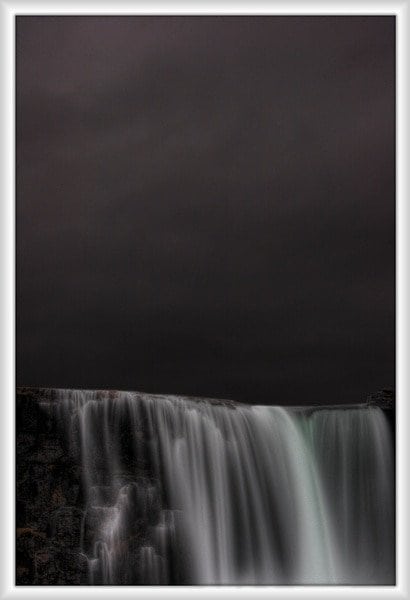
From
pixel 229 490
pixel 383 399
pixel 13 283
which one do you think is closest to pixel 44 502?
pixel 229 490

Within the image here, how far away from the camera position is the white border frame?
23.7ft

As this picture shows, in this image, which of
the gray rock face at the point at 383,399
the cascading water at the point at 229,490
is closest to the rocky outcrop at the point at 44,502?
the cascading water at the point at 229,490

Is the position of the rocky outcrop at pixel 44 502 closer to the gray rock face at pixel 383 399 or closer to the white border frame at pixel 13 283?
the white border frame at pixel 13 283

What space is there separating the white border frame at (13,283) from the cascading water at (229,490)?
110 inches

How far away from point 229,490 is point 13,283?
5176mm

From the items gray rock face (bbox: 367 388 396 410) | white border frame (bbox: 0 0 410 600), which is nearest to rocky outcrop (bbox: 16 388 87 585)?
white border frame (bbox: 0 0 410 600)

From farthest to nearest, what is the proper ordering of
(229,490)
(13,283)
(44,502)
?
1. (229,490)
2. (44,502)
3. (13,283)

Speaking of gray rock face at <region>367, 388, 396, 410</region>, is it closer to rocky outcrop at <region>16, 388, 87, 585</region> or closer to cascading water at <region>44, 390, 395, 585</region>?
cascading water at <region>44, 390, 395, 585</region>

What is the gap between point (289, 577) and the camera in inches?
457

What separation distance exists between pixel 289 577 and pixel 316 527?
31.0 inches

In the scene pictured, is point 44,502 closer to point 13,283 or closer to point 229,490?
point 229,490

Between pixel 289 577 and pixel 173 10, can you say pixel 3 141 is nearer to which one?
pixel 173 10

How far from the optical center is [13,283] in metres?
7.43

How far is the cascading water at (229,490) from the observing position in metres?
10.2
